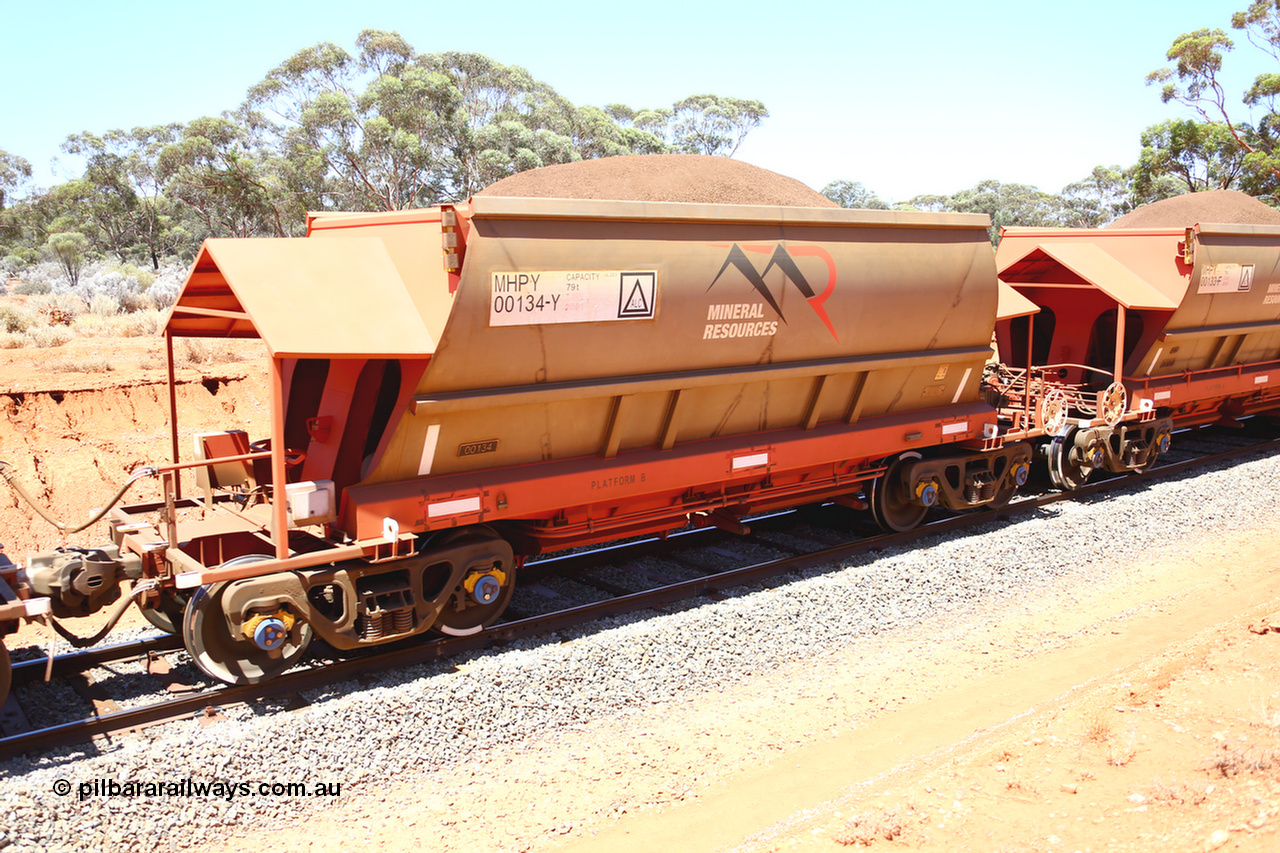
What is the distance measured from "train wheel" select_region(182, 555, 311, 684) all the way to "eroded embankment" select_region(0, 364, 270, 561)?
5.91 metres

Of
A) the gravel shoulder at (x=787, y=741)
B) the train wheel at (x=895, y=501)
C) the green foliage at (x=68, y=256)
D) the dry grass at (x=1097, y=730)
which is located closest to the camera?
the gravel shoulder at (x=787, y=741)

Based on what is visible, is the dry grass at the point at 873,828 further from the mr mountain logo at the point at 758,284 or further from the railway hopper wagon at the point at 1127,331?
the railway hopper wagon at the point at 1127,331

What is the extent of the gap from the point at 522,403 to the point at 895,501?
532 centimetres

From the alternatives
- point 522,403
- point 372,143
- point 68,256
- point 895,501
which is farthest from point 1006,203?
point 522,403

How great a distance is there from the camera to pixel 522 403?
7344 mm

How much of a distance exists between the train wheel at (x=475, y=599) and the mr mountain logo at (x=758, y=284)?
2677mm

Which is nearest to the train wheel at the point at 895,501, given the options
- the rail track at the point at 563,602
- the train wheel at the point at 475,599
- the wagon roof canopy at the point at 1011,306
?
the rail track at the point at 563,602

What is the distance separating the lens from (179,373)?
53.5 ft

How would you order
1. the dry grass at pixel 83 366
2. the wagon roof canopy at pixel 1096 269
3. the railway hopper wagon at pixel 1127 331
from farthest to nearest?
the dry grass at pixel 83 366 < the railway hopper wagon at pixel 1127 331 < the wagon roof canopy at pixel 1096 269

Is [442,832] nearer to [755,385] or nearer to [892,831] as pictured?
[892,831]

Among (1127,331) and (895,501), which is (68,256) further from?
(1127,331)

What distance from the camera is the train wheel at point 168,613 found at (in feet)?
23.8

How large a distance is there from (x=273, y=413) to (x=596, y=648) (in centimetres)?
301

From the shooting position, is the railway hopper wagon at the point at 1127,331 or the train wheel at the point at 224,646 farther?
the railway hopper wagon at the point at 1127,331
